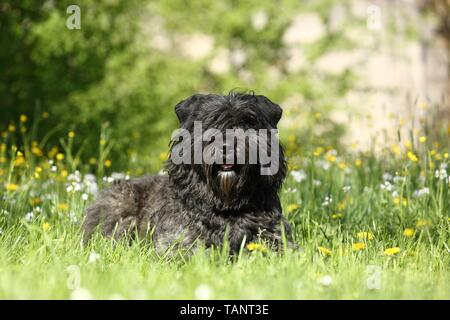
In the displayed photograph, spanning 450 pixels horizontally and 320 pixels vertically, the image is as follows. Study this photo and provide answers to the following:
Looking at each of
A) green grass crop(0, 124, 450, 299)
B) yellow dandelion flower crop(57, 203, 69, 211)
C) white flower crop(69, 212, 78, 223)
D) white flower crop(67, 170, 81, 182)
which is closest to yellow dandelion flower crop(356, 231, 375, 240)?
green grass crop(0, 124, 450, 299)

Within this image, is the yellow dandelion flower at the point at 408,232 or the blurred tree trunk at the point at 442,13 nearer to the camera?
the yellow dandelion flower at the point at 408,232

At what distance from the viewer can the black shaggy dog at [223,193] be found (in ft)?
17.1

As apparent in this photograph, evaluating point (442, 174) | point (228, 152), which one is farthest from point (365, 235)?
point (442, 174)

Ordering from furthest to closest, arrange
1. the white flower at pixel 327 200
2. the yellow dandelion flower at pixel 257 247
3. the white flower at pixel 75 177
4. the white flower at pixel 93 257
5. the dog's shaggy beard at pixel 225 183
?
the white flower at pixel 75 177 → the white flower at pixel 327 200 → the dog's shaggy beard at pixel 225 183 → the yellow dandelion flower at pixel 257 247 → the white flower at pixel 93 257

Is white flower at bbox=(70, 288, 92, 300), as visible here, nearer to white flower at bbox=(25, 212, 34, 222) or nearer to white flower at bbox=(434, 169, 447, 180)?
white flower at bbox=(25, 212, 34, 222)

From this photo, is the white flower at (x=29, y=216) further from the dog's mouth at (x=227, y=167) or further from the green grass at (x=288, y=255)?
the dog's mouth at (x=227, y=167)

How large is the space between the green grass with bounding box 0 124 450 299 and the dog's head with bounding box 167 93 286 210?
47cm

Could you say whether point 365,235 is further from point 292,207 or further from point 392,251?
point 292,207

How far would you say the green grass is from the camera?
4.21 metres

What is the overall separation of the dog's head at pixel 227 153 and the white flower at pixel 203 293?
1.27m

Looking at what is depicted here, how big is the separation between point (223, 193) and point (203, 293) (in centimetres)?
139

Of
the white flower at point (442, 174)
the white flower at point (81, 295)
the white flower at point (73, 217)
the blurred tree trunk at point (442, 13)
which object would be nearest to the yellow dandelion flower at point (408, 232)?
the white flower at point (442, 174)
